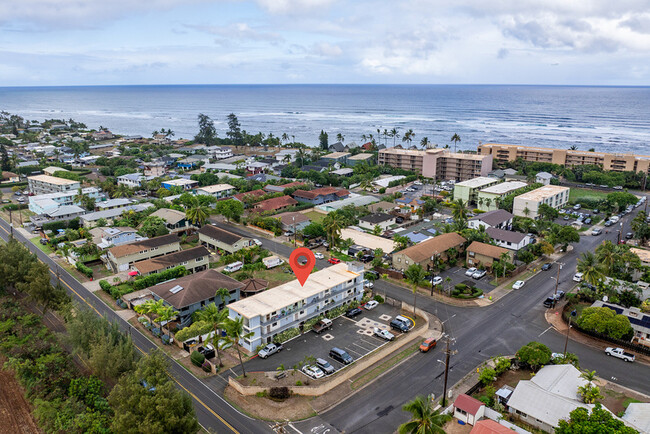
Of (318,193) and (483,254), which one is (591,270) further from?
(318,193)

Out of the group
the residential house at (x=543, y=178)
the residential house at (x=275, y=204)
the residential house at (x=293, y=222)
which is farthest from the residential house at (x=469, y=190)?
the residential house at (x=293, y=222)

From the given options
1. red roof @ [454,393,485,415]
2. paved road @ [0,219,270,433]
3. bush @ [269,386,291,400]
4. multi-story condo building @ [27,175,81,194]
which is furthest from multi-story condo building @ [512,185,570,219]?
multi-story condo building @ [27,175,81,194]

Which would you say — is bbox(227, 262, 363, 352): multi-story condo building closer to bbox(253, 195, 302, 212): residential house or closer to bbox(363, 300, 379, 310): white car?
bbox(363, 300, 379, 310): white car

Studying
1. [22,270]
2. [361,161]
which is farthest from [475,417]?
[361,161]

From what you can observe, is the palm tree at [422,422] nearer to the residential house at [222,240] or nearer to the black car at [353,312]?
the black car at [353,312]

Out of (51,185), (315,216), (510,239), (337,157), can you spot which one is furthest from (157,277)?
(337,157)

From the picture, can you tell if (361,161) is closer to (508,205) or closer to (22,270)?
(508,205)
